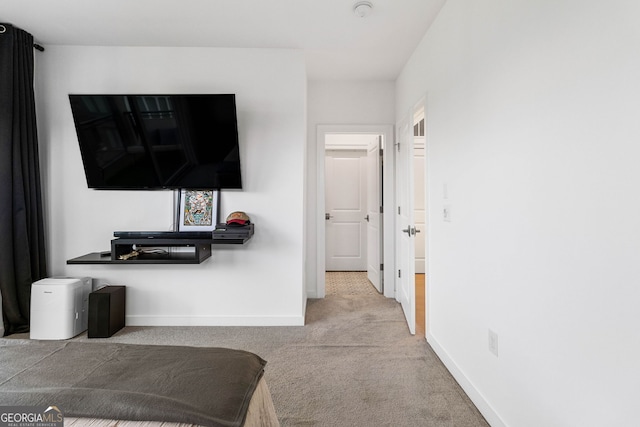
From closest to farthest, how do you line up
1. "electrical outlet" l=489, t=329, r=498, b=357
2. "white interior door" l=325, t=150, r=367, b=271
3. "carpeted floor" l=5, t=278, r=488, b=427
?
"electrical outlet" l=489, t=329, r=498, b=357 → "carpeted floor" l=5, t=278, r=488, b=427 → "white interior door" l=325, t=150, r=367, b=271

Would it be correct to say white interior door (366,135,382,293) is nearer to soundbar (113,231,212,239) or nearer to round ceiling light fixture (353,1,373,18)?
round ceiling light fixture (353,1,373,18)

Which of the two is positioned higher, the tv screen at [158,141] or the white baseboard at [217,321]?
the tv screen at [158,141]

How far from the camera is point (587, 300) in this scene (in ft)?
3.48

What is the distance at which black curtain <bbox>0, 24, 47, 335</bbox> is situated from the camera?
2568mm

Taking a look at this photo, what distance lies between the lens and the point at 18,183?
2.63 m

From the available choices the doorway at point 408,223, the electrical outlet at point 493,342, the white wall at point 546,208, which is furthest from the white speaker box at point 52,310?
the electrical outlet at point 493,342

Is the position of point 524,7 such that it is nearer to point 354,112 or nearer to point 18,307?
point 354,112

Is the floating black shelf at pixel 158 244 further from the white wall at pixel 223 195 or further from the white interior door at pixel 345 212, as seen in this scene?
the white interior door at pixel 345 212

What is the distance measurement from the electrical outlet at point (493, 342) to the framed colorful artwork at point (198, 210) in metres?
2.29

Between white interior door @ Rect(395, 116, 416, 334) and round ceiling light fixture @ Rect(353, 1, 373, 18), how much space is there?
103 cm

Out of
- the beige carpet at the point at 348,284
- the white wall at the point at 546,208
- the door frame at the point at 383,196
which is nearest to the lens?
the white wall at the point at 546,208

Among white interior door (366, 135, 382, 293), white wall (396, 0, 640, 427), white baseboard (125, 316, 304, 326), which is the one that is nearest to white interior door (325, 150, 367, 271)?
white interior door (366, 135, 382, 293)

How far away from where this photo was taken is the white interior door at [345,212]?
536 centimetres

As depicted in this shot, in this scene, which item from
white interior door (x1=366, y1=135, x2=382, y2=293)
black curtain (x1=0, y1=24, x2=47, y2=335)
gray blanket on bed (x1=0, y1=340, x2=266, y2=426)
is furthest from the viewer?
white interior door (x1=366, y1=135, x2=382, y2=293)
